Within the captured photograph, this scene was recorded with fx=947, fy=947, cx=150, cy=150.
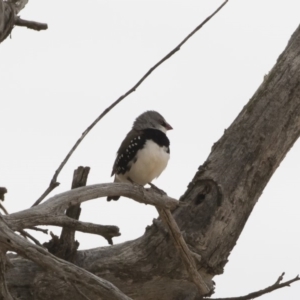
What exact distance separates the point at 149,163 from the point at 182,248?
6.90 ft

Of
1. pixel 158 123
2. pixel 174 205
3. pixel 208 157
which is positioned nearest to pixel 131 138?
pixel 158 123

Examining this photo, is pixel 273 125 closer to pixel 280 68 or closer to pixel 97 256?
pixel 280 68

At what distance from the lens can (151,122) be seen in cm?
855

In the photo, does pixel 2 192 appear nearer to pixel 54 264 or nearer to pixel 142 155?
pixel 54 264

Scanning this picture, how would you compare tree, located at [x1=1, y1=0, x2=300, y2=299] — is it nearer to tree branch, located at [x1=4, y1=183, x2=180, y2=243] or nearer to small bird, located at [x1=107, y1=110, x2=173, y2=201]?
tree branch, located at [x1=4, y1=183, x2=180, y2=243]

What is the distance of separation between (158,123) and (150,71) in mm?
3517

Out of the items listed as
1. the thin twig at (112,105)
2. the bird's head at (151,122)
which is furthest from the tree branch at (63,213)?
the bird's head at (151,122)

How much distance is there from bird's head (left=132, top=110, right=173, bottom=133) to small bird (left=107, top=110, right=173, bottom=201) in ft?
0.10

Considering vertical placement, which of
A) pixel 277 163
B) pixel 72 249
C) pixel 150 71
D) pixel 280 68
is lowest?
pixel 72 249

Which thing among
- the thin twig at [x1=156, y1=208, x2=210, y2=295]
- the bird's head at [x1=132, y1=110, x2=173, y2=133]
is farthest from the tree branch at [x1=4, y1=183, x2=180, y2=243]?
the bird's head at [x1=132, y1=110, x2=173, y2=133]

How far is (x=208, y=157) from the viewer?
6.38 metres

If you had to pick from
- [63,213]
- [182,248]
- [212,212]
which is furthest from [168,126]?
[63,213]

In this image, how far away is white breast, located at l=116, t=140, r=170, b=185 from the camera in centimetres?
773

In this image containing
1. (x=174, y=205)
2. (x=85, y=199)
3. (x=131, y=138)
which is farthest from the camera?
(x=131, y=138)
